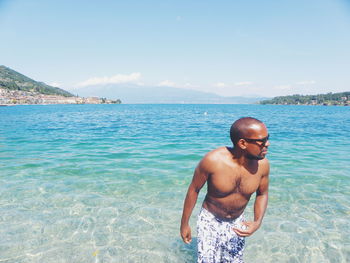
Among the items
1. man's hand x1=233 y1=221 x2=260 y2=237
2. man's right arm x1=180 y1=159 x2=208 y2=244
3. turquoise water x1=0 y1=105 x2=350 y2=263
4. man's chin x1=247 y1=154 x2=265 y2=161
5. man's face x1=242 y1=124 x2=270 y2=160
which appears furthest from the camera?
turquoise water x1=0 y1=105 x2=350 y2=263

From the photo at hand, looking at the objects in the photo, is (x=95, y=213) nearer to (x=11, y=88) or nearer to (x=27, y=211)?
(x=27, y=211)

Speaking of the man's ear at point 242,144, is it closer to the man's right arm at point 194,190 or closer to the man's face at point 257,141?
the man's face at point 257,141

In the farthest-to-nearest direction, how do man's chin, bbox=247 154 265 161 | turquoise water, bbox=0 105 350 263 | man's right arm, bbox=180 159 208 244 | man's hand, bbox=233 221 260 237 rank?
turquoise water, bbox=0 105 350 263, man's hand, bbox=233 221 260 237, man's right arm, bbox=180 159 208 244, man's chin, bbox=247 154 265 161

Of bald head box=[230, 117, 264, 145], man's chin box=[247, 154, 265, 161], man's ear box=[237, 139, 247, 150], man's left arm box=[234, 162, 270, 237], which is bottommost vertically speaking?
man's left arm box=[234, 162, 270, 237]

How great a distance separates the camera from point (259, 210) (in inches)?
130

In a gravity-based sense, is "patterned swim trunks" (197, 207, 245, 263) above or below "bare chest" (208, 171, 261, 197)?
below

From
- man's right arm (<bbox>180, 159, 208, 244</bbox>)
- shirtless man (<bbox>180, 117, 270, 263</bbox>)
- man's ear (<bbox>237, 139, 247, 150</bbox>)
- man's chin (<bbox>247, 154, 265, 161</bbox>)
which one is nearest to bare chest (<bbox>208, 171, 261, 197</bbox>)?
shirtless man (<bbox>180, 117, 270, 263</bbox>)

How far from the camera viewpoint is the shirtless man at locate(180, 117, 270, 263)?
2754 mm

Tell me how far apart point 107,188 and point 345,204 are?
727 cm

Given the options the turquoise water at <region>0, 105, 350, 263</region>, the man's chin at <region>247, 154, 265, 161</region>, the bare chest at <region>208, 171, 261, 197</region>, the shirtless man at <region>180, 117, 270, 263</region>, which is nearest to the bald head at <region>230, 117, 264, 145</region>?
the shirtless man at <region>180, 117, 270, 263</region>

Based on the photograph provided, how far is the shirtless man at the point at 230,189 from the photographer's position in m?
2.75

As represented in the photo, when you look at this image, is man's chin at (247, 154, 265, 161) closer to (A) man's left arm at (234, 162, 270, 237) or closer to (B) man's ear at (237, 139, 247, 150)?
(B) man's ear at (237, 139, 247, 150)

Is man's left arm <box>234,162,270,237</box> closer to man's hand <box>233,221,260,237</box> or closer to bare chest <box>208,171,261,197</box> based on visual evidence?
man's hand <box>233,221,260,237</box>

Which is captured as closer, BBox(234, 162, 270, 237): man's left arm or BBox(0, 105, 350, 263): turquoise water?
BBox(234, 162, 270, 237): man's left arm
